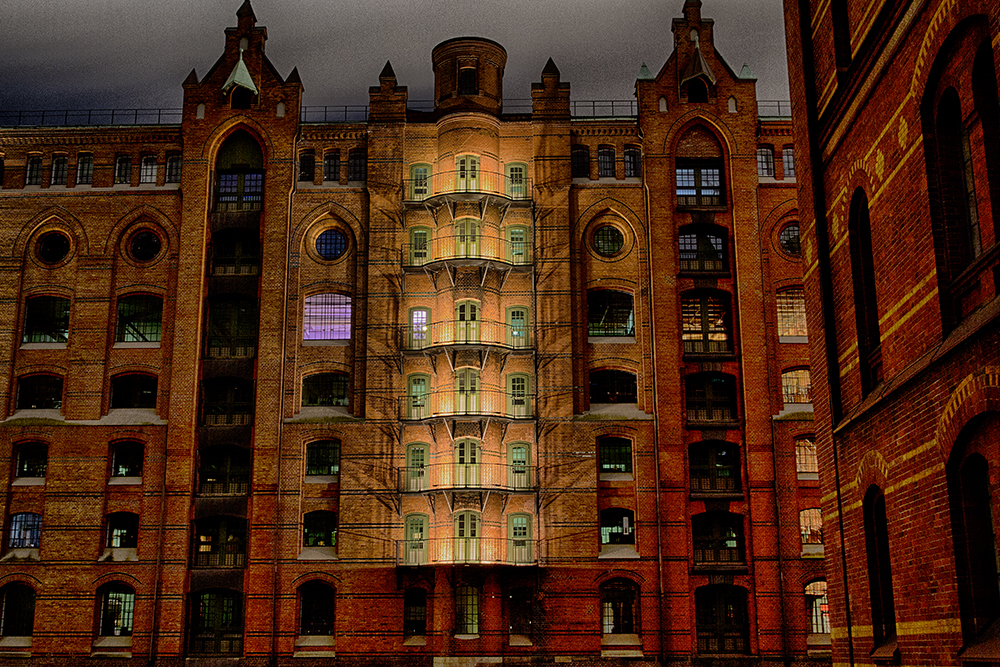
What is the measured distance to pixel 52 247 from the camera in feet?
139

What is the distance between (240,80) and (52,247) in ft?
32.5

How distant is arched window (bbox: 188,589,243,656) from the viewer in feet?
123

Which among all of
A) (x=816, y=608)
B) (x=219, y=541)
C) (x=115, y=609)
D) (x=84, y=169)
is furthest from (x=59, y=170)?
(x=816, y=608)

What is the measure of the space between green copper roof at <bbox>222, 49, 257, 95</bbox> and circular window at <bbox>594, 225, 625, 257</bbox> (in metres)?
14.6

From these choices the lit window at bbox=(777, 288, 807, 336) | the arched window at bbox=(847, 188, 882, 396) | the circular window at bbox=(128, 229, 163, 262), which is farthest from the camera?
the circular window at bbox=(128, 229, 163, 262)

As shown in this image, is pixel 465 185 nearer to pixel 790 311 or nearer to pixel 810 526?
pixel 790 311

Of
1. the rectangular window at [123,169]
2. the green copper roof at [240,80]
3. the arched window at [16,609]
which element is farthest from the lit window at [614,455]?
the rectangular window at [123,169]

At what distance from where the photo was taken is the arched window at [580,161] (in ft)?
137

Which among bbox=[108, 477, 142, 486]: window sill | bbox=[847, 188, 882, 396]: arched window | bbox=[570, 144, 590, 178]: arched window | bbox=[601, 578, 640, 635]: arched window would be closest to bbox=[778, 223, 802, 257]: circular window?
bbox=[570, 144, 590, 178]: arched window

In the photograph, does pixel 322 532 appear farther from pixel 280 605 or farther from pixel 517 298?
pixel 517 298

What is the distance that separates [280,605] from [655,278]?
697 inches

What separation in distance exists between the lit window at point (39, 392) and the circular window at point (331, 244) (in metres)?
11.0

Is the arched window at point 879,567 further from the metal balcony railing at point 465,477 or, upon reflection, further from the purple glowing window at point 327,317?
the purple glowing window at point 327,317

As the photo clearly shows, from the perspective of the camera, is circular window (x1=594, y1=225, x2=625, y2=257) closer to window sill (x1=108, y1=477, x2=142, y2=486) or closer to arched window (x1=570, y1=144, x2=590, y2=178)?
arched window (x1=570, y1=144, x2=590, y2=178)
